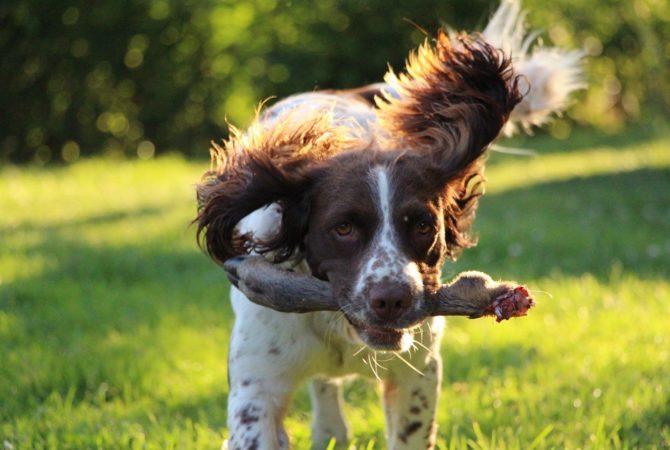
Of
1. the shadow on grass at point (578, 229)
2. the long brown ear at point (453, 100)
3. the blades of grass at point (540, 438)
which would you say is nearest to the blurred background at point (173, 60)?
the shadow on grass at point (578, 229)

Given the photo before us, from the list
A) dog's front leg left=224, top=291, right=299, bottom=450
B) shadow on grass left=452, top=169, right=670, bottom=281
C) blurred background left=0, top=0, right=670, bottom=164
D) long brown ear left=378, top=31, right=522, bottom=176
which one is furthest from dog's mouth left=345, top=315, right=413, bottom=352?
blurred background left=0, top=0, right=670, bottom=164

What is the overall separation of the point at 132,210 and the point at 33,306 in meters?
3.34

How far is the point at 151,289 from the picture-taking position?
6754 millimetres

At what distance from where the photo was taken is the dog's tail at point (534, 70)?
529cm

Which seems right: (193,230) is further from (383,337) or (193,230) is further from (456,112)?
(383,337)

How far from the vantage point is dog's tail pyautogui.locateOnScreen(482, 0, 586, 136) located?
5.29 metres

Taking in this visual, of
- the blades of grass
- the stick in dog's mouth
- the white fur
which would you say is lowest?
the blades of grass

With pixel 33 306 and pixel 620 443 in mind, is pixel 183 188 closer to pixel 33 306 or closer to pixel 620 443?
pixel 33 306

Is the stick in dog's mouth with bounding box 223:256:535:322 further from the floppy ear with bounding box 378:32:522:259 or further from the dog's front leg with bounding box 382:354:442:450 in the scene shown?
the dog's front leg with bounding box 382:354:442:450

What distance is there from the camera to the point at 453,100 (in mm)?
Result: 3830

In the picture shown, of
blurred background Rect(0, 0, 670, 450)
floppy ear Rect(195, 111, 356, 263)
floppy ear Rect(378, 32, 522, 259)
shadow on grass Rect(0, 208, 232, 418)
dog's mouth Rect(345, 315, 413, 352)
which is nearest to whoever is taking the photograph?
dog's mouth Rect(345, 315, 413, 352)

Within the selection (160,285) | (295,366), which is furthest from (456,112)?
(160,285)

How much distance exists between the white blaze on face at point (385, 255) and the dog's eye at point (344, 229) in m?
0.08

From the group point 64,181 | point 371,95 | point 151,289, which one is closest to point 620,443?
point 371,95
